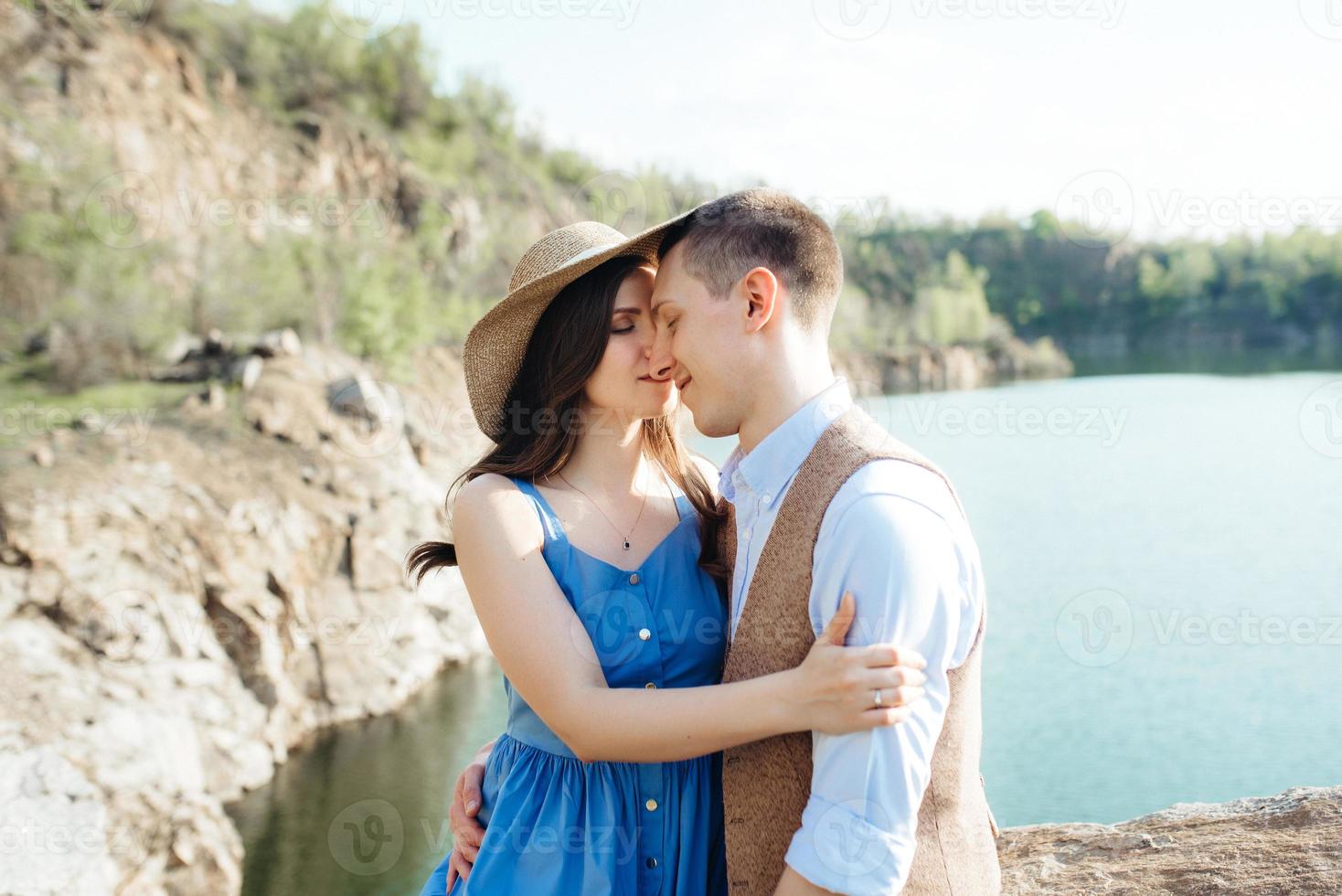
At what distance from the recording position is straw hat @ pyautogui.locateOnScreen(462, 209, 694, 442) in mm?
2123

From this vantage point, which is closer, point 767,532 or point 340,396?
point 767,532

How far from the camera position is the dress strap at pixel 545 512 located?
2.10m

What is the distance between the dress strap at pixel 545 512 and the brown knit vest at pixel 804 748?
504 millimetres

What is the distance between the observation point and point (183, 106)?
1780 centimetres

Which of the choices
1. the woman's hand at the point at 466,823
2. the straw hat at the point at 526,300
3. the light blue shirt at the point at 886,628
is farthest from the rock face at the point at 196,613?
the light blue shirt at the point at 886,628

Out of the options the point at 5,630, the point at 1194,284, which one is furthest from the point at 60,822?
the point at 1194,284

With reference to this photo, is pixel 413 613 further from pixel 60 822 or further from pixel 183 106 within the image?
pixel 183 106

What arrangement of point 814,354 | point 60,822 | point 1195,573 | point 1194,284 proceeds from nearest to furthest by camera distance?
point 814,354
point 60,822
point 1195,573
point 1194,284

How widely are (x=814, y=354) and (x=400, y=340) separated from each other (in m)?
16.9

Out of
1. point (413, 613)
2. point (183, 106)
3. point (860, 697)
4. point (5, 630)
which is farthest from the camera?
point (183, 106)

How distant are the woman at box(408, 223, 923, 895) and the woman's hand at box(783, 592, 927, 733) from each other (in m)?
0.03

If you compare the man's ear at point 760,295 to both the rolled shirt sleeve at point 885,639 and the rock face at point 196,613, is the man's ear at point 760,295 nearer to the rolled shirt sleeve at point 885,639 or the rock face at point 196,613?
the rolled shirt sleeve at point 885,639

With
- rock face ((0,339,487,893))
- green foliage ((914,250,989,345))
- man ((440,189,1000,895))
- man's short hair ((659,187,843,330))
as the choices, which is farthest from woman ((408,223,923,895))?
green foliage ((914,250,989,345))

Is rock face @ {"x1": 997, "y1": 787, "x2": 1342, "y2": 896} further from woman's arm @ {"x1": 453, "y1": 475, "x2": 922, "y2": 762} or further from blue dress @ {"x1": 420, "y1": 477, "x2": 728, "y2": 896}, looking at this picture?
woman's arm @ {"x1": 453, "y1": 475, "x2": 922, "y2": 762}
